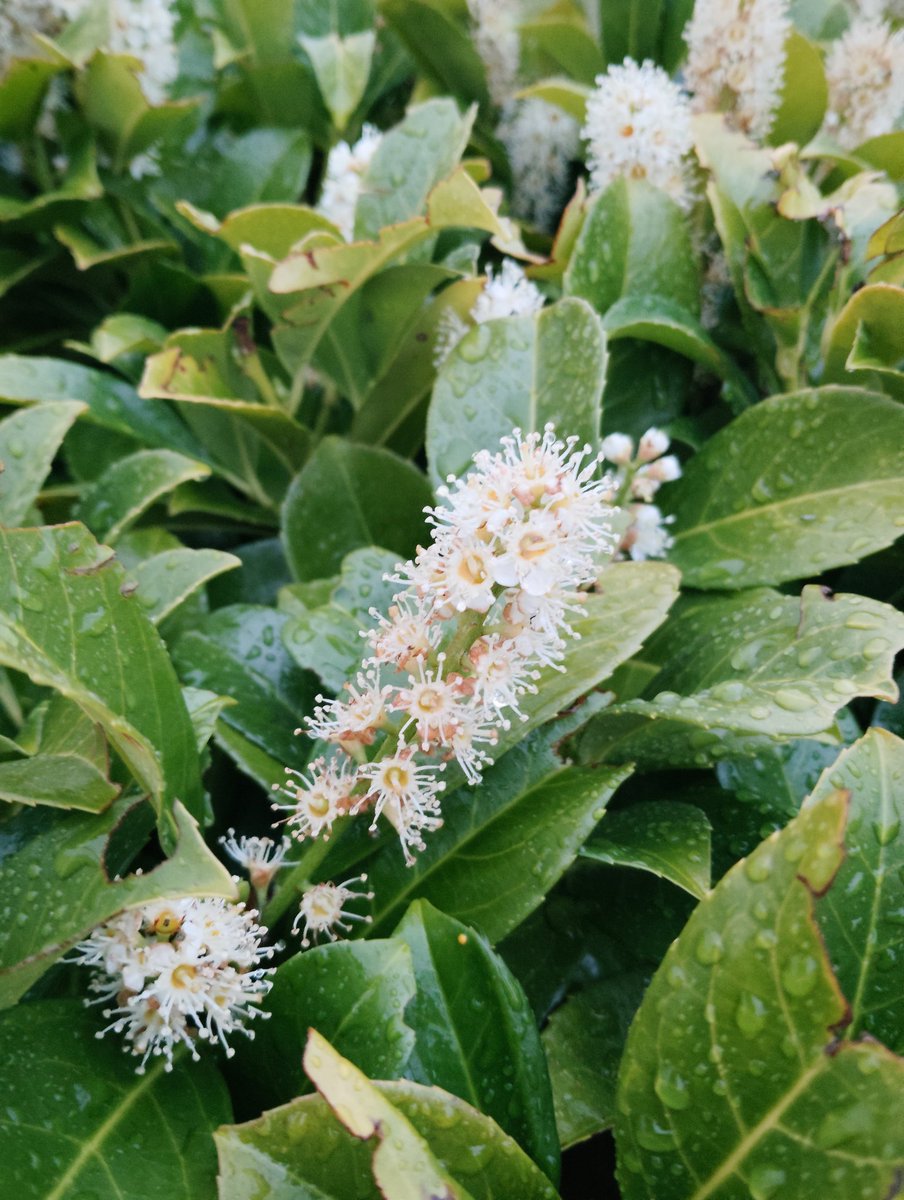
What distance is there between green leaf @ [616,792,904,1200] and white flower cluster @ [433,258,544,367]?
28.3 inches

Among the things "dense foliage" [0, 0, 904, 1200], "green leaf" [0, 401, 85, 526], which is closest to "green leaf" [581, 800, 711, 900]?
"dense foliage" [0, 0, 904, 1200]

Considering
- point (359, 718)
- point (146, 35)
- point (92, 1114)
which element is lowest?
point (92, 1114)

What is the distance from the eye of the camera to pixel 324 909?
81cm

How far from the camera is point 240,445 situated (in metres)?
1.34

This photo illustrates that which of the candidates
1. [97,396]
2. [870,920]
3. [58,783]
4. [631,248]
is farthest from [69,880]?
[631,248]

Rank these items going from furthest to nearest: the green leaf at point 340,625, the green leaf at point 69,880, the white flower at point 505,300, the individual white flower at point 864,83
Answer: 1. the individual white flower at point 864,83
2. the white flower at point 505,300
3. the green leaf at point 340,625
4. the green leaf at point 69,880

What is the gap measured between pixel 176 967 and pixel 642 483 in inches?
24.7

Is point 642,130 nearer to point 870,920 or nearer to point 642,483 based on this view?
point 642,483

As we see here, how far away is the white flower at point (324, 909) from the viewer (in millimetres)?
802

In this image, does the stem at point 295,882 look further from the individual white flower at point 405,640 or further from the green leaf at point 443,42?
the green leaf at point 443,42

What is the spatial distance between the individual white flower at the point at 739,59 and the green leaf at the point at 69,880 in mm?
1101

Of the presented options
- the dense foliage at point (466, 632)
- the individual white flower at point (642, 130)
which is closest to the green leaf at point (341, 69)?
the dense foliage at point (466, 632)

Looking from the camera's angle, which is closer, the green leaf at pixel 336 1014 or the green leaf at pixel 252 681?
the green leaf at pixel 336 1014

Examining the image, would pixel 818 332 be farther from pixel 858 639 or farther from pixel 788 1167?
pixel 788 1167
